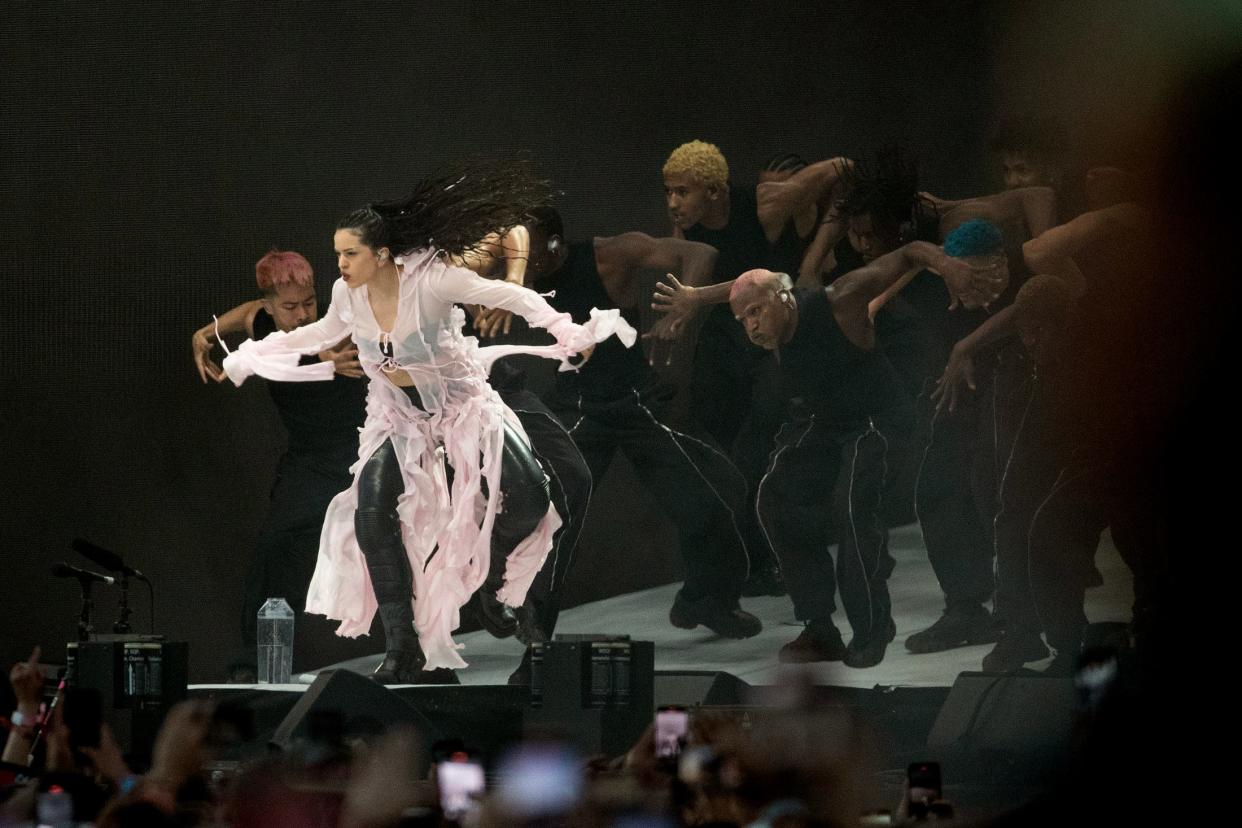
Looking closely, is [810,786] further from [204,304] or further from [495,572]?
[204,304]

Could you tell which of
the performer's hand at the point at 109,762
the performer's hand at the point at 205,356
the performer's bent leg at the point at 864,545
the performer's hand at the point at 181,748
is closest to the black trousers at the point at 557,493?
the performer's bent leg at the point at 864,545

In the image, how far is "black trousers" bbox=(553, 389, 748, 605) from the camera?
388 inches

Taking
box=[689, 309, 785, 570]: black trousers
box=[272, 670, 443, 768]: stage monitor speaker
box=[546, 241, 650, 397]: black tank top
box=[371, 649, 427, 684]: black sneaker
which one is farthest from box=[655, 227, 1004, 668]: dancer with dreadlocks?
box=[272, 670, 443, 768]: stage monitor speaker

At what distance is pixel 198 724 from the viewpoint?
12.6ft

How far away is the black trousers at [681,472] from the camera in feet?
32.3

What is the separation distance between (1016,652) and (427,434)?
2.92 metres

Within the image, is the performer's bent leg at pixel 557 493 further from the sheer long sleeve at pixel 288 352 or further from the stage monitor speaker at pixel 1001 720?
the stage monitor speaker at pixel 1001 720

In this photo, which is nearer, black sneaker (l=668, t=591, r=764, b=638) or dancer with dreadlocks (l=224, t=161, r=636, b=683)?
dancer with dreadlocks (l=224, t=161, r=636, b=683)

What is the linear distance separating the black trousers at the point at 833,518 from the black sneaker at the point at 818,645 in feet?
0.20

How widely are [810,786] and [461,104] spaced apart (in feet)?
26.7

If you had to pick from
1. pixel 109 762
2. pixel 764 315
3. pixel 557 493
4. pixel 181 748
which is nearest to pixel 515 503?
pixel 557 493

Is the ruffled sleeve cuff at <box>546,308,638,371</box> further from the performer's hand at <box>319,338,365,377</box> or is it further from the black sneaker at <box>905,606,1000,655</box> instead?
the black sneaker at <box>905,606,1000,655</box>

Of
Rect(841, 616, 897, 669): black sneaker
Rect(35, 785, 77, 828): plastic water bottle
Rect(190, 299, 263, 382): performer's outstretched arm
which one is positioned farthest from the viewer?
Rect(190, 299, 263, 382): performer's outstretched arm

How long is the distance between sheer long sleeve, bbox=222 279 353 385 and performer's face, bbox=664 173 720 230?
1.74 meters
